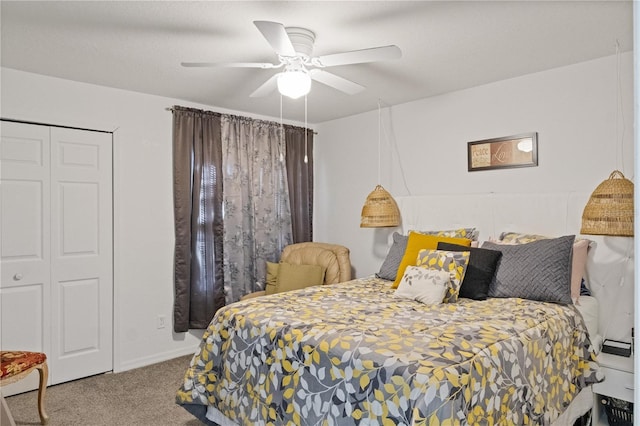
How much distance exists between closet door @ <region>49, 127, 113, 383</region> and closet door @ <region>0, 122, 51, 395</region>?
6 cm

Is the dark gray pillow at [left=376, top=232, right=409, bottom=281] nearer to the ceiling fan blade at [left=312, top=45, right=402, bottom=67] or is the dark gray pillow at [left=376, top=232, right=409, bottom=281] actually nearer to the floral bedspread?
the floral bedspread

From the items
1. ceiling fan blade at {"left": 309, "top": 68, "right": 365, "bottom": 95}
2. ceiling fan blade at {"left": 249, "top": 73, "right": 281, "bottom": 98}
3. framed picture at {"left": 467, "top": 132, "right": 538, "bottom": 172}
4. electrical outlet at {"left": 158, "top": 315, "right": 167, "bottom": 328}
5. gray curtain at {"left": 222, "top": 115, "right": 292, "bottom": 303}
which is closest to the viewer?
ceiling fan blade at {"left": 309, "top": 68, "right": 365, "bottom": 95}

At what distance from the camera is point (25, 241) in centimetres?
322

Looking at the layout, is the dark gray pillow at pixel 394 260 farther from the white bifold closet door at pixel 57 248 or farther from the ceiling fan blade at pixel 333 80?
the white bifold closet door at pixel 57 248

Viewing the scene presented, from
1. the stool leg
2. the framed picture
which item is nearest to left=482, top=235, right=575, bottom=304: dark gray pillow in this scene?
the framed picture

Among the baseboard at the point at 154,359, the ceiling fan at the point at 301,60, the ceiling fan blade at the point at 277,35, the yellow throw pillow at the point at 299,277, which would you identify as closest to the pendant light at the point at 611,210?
the ceiling fan at the point at 301,60

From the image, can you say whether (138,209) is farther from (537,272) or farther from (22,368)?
(537,272)

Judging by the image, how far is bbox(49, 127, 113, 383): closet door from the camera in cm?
337

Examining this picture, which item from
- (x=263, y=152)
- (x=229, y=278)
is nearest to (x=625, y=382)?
(x=229, y=278)

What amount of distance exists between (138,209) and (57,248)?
71 centimetres

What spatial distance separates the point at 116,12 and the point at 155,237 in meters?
2.14

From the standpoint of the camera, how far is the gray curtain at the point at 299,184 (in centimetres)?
486

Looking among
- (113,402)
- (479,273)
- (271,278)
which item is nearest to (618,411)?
(479,273)

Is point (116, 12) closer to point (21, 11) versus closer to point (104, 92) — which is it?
point (21, 11)
